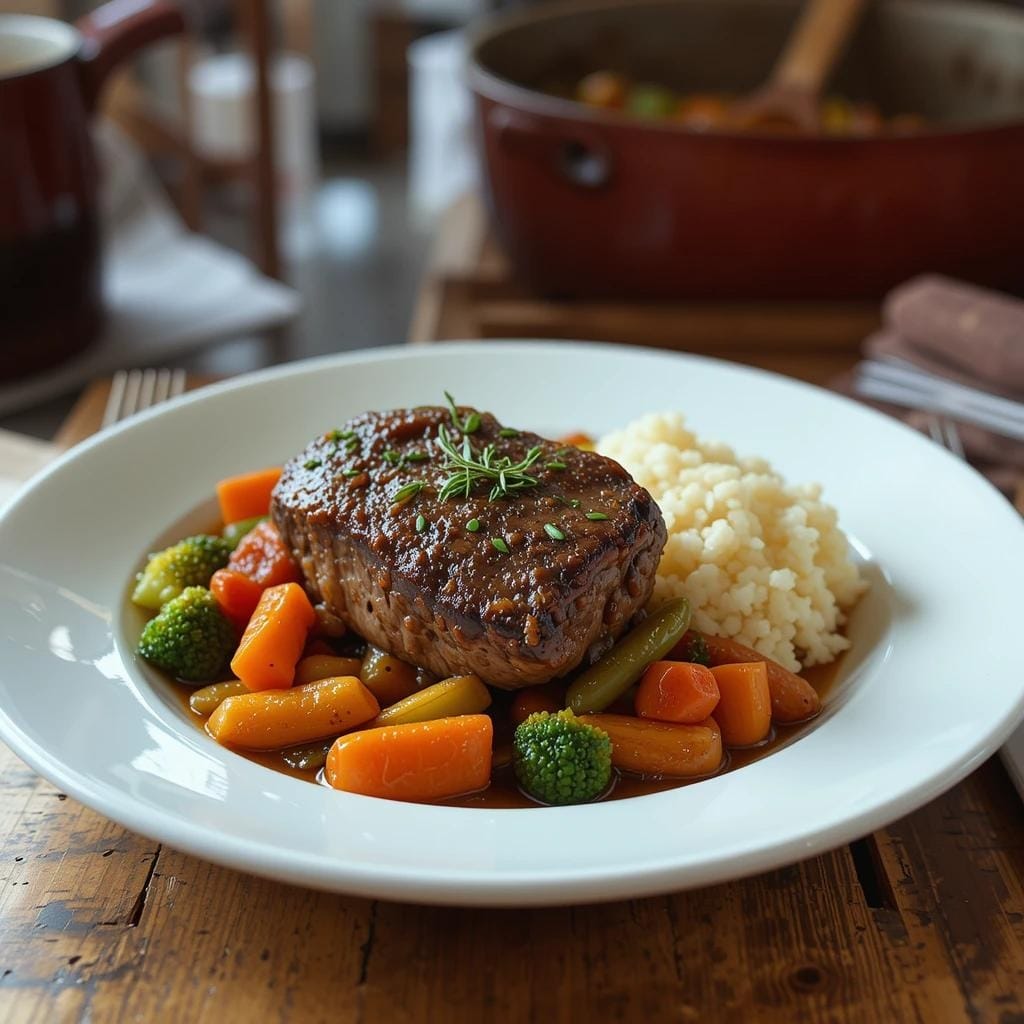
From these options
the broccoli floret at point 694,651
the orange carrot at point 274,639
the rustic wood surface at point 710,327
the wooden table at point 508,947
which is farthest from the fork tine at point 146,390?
the broccoli floret at point 694,651

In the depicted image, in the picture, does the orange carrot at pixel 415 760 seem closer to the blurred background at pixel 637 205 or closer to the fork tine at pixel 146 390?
the fork tine at pixel 146 390

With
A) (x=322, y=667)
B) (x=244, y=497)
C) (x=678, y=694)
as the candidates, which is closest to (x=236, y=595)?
(x=322, y=667)

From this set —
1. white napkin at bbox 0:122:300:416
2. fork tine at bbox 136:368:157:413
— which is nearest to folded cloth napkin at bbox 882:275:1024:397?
fork tine at bbox 136:368:157:413

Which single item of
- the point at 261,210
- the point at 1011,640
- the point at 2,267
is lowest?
the point at 261,210

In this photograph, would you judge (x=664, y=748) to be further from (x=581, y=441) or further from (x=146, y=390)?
(x=146, y=390)

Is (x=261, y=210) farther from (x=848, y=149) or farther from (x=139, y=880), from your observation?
(x=139, y=880)

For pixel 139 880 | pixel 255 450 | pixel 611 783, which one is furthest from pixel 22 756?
pixel 255 450
